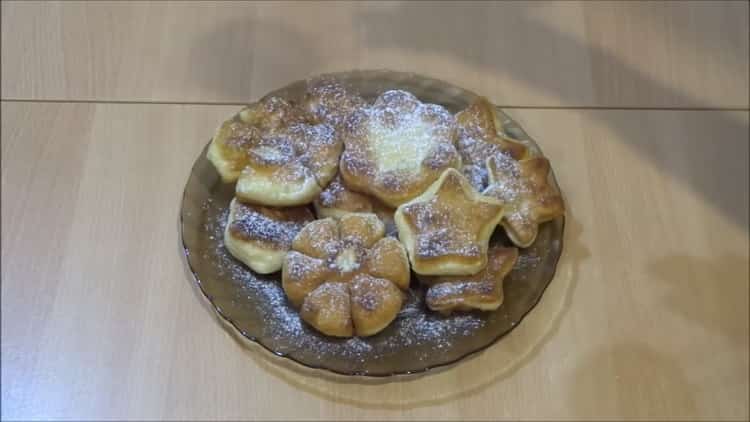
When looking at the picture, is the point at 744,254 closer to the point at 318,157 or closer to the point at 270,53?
the point at 318,157

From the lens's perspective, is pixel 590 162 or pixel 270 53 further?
pixel 270 53

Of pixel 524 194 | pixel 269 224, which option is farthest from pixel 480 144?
pixel 269 224

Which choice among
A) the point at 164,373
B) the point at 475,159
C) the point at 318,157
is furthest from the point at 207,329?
the point at 475,159

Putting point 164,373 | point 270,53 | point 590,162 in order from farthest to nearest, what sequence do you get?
point 270,53, point 590,162, point 164,373

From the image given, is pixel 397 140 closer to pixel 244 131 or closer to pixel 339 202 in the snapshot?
pixel 339 202

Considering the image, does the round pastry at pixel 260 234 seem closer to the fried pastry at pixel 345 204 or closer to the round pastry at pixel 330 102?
the fried pastry at pixel 345 204

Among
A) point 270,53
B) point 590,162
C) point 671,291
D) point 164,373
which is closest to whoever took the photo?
point 164,373

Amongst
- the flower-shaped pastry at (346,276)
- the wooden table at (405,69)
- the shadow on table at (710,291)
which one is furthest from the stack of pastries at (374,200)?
the shadow on table at (710,291)
